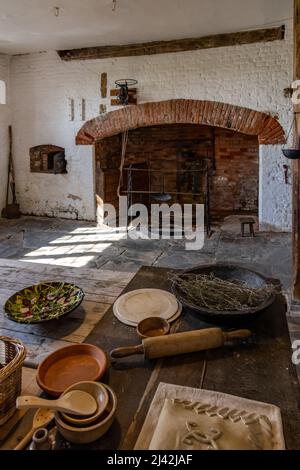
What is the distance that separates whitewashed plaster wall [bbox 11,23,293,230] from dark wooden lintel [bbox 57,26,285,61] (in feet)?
0.24

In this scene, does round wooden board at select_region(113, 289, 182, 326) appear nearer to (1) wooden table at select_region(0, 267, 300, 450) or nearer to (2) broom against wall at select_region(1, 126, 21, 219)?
(1) wooden table at select_region(0, 267, 300, 450)

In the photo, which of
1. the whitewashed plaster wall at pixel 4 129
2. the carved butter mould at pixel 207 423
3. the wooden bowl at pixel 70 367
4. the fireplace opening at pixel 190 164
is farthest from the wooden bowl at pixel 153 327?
the whitewashed plaster wall at pixel 4 129

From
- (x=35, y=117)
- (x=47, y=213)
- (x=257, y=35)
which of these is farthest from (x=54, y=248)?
(x=257, y=35)

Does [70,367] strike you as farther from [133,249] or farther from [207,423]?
[133,249]

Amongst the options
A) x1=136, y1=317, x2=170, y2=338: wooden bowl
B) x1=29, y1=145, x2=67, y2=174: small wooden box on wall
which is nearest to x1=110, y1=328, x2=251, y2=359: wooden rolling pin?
x1=136, y1=317, x2=170, y2=338: wooden bowl

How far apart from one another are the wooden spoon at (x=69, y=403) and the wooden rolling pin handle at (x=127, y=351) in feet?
0.68

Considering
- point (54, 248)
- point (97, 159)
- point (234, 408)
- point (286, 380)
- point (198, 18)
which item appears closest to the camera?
point (234, 408)

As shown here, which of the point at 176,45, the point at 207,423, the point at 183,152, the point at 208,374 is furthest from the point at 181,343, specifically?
the point at 183,152

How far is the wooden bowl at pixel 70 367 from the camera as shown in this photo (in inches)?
46.8

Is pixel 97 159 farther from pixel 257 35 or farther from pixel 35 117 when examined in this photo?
pixel 257 35

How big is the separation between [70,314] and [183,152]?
6.24 m

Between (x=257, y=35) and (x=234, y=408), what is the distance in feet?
17.0

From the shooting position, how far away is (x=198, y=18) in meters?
4.48
